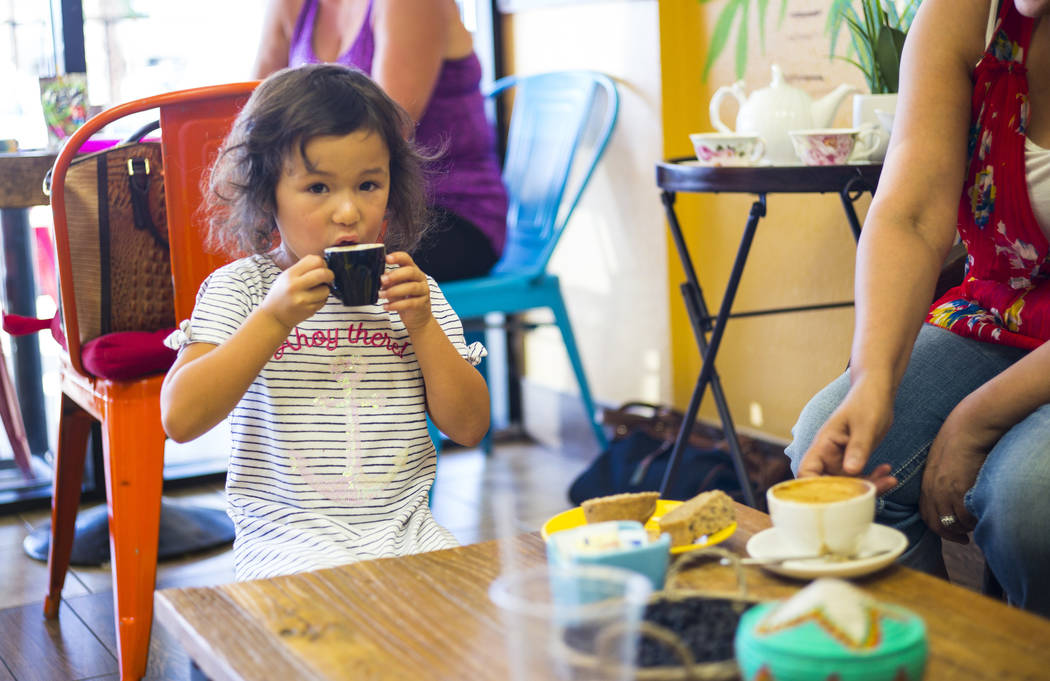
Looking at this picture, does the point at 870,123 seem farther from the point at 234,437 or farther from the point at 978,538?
the point at 234,437

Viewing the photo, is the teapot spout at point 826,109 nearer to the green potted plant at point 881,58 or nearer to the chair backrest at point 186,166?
the green potted plant at point 881,58

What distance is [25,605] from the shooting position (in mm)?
2111

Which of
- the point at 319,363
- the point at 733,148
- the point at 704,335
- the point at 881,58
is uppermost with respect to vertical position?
the point at 881,58

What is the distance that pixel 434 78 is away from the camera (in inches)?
89.4

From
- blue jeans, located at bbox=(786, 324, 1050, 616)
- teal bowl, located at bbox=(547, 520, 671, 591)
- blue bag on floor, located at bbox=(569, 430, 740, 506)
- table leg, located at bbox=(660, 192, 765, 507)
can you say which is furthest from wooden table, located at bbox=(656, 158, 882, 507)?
teal bowl, located at bbox=(547, 520, 671, 591)

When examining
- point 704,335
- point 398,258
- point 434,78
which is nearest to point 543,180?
point 434,78

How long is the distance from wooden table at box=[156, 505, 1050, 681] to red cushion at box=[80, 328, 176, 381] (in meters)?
0.88

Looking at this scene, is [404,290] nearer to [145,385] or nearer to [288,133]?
[288,133]

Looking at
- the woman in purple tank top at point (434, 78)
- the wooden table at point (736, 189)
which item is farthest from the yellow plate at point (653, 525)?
the woman in purple tank top at point (434, 78)

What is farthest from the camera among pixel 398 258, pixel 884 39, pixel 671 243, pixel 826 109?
pixel 671 243

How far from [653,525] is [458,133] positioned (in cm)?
151

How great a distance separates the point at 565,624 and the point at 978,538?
0.67 metres

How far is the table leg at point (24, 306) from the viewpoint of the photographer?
2.73 metres

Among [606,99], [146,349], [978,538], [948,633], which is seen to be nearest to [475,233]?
[606,99]
